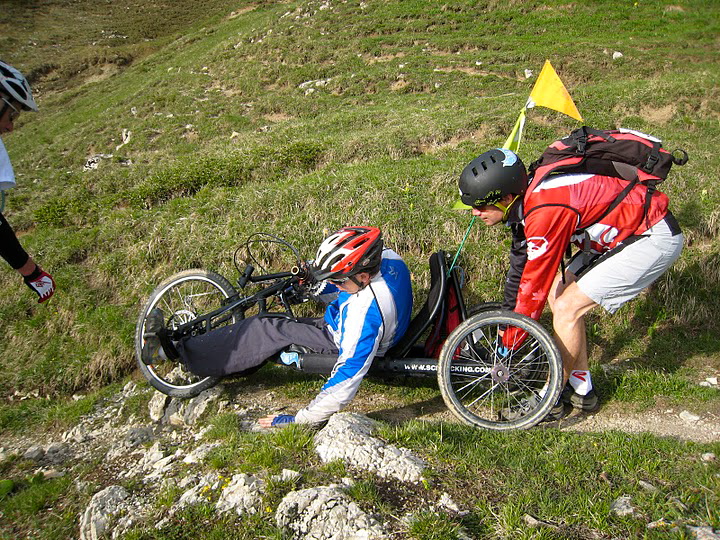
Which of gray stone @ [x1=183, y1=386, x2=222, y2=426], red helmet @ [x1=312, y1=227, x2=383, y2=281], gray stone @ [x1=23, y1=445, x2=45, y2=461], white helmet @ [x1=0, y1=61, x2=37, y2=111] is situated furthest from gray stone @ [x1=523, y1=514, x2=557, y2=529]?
white helmet @ [x1=0, y1=61, x2=37, y2=111]

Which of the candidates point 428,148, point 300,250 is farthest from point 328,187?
point 428,148

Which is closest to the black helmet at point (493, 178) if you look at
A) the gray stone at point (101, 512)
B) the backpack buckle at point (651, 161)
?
the backpack buckle at point (651, 161)

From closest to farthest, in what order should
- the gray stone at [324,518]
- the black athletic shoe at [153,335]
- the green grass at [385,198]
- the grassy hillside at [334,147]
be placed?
the gray stone at [324,518], the green grass at [385,198], the black athletic shoe at [153,335], the grassy hillside at [334,147]

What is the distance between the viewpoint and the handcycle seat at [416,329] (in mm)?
4875

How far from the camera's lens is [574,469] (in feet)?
11.6

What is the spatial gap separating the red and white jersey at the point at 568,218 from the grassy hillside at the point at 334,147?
1.99 m

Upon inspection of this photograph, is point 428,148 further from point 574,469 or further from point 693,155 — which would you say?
point 574,469

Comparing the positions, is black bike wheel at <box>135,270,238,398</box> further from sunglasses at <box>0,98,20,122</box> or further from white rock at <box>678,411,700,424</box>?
white rock at <box>678,411,700,424</box>

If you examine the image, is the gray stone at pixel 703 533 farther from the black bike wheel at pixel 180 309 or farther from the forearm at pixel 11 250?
the forearm at pixel 11 250

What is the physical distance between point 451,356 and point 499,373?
555 mm

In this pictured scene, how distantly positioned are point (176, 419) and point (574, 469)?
424 centimetres

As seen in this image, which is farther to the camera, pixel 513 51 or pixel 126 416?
pixel 513 51

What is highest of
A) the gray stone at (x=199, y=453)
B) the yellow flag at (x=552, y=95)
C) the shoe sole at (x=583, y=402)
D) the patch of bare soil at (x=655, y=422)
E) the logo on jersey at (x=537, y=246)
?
the yellow flag at (x=552, y=95)

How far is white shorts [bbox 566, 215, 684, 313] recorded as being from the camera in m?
4.18
